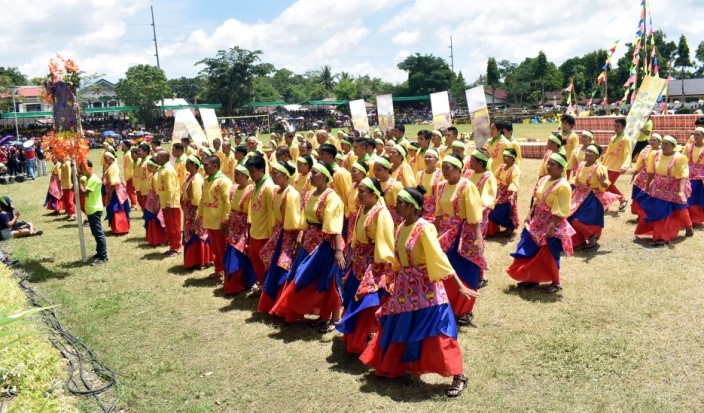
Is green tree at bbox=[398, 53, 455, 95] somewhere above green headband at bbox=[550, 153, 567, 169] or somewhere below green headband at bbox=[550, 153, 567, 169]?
above

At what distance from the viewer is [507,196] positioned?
9727 mm

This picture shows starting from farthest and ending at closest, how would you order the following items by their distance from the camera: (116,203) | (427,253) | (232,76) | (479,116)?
(232,76) → (479,116) → (116,203) → (427,253)

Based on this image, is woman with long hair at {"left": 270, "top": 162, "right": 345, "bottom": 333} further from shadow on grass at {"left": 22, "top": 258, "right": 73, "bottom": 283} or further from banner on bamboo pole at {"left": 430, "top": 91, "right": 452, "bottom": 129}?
banner on bamboo pole at {"left": 430, "top": 91, "right": 452, "bottom": 129}

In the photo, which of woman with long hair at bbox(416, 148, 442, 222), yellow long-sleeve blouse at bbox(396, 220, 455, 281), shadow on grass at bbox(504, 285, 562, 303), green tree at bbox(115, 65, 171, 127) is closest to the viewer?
yellow long-sleeve blouse at bbox(396, 220, 455, 281)

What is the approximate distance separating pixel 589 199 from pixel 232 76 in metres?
57.5

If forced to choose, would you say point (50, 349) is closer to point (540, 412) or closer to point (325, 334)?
point (325, 334)

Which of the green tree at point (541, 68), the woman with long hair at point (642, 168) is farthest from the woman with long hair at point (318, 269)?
the green tree at point (541, 68)

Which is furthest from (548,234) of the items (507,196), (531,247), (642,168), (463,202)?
(642,168)

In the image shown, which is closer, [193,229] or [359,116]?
[193,229]

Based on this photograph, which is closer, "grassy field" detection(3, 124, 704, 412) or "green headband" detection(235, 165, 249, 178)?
"grassy field" detection(3, 124, 704, 412)

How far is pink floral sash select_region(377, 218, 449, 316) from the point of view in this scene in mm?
4590

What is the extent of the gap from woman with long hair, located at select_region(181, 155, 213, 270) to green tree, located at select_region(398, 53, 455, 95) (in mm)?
67206

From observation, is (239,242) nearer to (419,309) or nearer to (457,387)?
(419,309)

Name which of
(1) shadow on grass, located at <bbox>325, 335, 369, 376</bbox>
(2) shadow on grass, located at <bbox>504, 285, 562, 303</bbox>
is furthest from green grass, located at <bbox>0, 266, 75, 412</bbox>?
(2) shadow on grass, located at <bbox>504, 285, 562, 303</bbox>
